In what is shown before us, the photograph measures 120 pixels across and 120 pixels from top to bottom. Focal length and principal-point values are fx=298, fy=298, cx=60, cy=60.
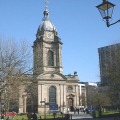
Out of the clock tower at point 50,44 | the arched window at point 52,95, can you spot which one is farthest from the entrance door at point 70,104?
the clock tower at point 50,44

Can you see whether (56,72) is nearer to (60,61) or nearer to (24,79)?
(60,61)

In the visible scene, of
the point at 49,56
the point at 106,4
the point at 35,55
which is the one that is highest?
the point at 49,56

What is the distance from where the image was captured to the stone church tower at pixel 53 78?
7325 cm

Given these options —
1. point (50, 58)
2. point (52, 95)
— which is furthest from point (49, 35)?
point (52, 95)

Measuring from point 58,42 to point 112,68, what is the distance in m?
34.3

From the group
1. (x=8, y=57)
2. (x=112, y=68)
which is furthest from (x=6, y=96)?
(x=112, y=68)

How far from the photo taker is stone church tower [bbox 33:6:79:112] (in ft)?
240

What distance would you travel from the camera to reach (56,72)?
74.2 meters

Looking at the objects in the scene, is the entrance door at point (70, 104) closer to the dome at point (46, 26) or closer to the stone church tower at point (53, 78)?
the stone church tower at point (53, 78)

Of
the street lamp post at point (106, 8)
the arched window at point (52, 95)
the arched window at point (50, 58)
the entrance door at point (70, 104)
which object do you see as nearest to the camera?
the street lamp post at point (106, 8)

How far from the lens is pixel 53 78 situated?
2933 inches

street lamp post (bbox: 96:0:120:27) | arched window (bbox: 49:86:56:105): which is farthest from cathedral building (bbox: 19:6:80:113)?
street lamp post (bbox: 96:0:120:27)

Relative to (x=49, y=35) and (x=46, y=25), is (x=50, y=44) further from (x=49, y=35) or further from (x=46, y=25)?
(x=46, y=25)

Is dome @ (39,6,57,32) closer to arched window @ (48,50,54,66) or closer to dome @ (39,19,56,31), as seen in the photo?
dome @ (39,19,56,31)
